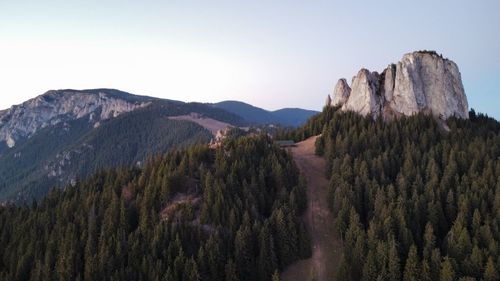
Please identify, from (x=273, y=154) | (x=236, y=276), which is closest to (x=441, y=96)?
(x=273, y=154)

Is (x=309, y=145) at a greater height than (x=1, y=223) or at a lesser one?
greater

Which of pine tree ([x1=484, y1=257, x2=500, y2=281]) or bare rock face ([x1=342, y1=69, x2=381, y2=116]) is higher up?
bare rock face ([x1=342, y1=69, x2=381, y2=116])

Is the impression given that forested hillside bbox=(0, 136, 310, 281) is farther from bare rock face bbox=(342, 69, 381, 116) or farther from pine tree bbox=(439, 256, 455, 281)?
bare rock face bbox=(342, 69, 381, 116)

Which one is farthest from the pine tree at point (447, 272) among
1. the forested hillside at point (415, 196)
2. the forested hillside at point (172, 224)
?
the forested hillside at point (172, 224)

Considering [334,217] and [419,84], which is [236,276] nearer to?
[334,217]

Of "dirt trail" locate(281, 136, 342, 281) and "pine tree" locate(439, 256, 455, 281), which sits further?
"dirt trail" locate(281, 136, 342, 281)

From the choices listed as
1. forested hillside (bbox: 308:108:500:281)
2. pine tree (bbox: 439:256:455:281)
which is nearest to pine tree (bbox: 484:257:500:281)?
forested hillside (bbox: 308:108:500:281)
